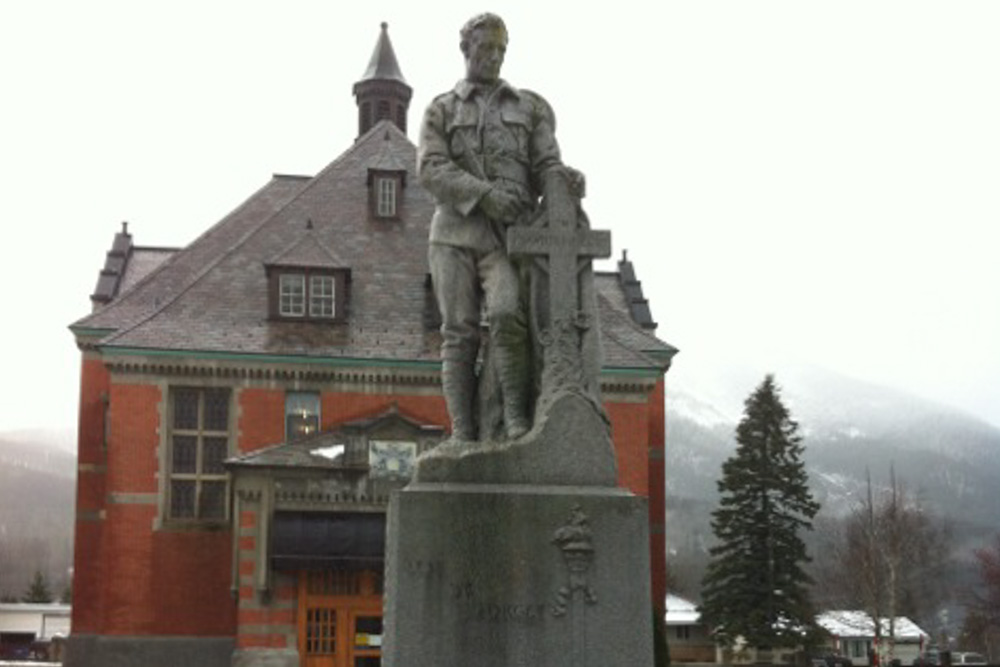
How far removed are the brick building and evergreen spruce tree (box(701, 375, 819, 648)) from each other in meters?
6.48

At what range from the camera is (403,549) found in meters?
8.88

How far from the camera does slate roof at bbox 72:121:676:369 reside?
37.3 metres

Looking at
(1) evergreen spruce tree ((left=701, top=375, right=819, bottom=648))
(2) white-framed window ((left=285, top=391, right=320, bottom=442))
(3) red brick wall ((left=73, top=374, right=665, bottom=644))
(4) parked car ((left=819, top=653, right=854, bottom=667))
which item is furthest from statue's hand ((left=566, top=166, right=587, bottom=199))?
(4) parked car ((left=819, top=653, right=854, bottom=667))

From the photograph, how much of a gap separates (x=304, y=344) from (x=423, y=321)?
3.38 meters

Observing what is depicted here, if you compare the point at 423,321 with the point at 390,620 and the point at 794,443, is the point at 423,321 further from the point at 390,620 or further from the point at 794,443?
the point at 390,620

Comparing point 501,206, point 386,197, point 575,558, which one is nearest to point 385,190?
point 386,197

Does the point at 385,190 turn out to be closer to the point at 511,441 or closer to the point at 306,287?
the point at 306,287

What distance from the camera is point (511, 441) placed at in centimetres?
940

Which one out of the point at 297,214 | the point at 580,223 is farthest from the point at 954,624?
the point at 580,223

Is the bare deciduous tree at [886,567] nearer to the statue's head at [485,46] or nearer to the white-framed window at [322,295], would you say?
the white-framed window at [322,295]

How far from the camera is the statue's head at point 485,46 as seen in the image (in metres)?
10.1

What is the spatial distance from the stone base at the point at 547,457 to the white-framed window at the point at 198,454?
28.4 m

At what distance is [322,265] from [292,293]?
1.16m

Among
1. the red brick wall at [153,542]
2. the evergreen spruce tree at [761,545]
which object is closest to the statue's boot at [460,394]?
the red brick wall at [153,542]
